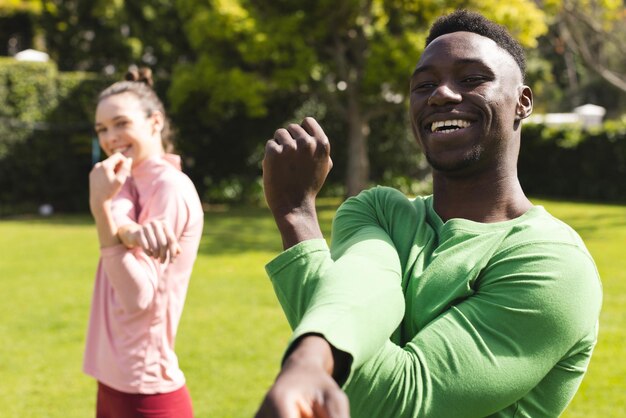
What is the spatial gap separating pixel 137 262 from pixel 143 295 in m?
0.12

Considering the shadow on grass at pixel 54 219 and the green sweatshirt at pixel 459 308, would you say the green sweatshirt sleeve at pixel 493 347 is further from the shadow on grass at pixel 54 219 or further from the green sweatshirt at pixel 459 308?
the shadow on grass at pixel 54 219

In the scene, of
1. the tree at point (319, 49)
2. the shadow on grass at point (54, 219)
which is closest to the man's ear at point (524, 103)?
the tree at point (319, 49)

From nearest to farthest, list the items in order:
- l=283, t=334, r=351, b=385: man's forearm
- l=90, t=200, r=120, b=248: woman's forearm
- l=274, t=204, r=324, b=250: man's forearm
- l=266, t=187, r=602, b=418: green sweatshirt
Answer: l=283, t=334, r=351, b=385: man's forearm, l=266, t=187, r=602, b=418: green sweatshirt, l=274, t=204, r=324, b=250: man's forearm, l=90, t=200, r=120, b=248: woman's forearm

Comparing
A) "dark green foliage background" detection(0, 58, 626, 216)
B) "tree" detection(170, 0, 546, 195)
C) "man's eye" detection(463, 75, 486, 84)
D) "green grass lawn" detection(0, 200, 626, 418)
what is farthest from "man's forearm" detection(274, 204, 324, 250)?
"dark green foliage background" detection(0, 58, 626, 216)

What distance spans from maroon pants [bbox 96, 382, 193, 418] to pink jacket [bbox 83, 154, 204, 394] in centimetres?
3

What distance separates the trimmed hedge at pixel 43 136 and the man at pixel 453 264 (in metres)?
17.9

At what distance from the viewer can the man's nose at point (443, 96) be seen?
154 centimetres

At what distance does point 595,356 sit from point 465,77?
5.70m

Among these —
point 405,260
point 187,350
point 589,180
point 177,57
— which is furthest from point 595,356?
point 177,57

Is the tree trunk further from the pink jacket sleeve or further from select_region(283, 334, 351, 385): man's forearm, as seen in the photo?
select_region(283, 334, 351, 385): man's forearm

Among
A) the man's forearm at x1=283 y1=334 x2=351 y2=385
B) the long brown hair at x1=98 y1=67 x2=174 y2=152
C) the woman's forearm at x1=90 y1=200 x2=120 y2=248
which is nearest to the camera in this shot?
the man's forearm at x1=283 y1=334 x2=351 y2=385

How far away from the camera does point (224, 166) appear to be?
790 inches

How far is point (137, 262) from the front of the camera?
288 centimetres

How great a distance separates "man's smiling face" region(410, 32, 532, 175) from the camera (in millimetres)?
1547
